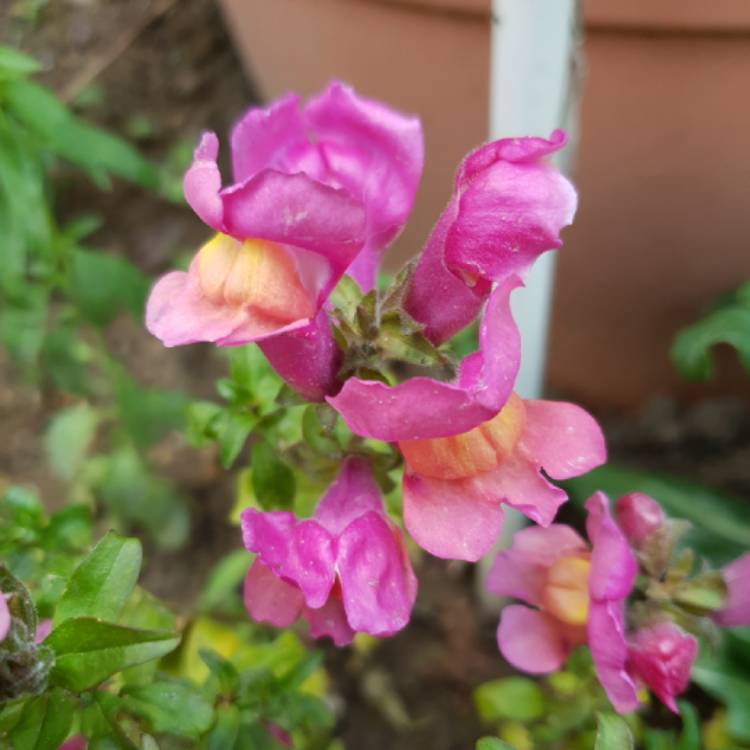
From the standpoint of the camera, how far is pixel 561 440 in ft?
1.54

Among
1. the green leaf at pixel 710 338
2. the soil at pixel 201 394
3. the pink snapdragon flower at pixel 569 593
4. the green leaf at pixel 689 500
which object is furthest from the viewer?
the soil at pixel 201 394

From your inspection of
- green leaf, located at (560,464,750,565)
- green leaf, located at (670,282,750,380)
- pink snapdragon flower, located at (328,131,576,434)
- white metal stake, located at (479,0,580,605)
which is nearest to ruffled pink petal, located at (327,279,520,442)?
pink snapdragon flower, located at (328,131,576,434)

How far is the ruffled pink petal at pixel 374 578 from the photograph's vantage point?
44 cm

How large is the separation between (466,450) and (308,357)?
0.29 feet

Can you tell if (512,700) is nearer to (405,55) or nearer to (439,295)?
(439,295)

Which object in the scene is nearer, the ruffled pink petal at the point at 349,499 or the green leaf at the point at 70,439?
the ruffled pink petal at the point at 349,499

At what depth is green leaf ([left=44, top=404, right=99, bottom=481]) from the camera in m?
1.13

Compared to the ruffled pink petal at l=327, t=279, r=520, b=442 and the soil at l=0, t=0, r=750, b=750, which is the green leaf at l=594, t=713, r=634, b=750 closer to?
the ruffled pink petal at l=327, t=279, r=520, b=442

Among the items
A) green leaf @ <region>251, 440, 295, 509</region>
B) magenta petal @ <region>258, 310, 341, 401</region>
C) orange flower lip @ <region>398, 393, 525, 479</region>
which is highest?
magenta petal @ <region>258, 310, 341, 401</region>

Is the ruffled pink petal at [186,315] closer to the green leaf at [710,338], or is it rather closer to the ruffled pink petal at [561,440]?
the ruffled pink petal at [561,440]

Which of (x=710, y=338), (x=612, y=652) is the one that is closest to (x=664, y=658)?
(x=612, y=652)

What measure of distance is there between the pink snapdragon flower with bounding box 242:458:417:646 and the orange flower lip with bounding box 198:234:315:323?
0.31 feet

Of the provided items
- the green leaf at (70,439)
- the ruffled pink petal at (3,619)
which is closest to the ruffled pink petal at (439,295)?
the ruffled pink petal at (3,619)

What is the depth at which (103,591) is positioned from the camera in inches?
18.8
